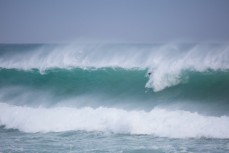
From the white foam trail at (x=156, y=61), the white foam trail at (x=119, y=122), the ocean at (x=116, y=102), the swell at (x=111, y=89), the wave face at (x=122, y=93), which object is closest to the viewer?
the ocean at (x=116, y=102)

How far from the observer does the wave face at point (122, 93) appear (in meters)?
10.3

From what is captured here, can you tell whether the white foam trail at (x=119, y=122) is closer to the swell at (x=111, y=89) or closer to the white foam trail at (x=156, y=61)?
the swell at (x=111, y=89)

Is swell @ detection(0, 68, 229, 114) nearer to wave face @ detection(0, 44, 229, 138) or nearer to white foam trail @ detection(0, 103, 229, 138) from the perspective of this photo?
wave face @ detection(0, 44, 229, 138)

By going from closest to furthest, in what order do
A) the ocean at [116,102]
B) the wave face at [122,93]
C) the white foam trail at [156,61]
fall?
the ocean at [116,102] < the wave face at [122,93] < the white foam trail at [156,61]

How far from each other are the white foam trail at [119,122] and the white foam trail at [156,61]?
390cm

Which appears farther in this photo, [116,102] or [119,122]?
[116,102]

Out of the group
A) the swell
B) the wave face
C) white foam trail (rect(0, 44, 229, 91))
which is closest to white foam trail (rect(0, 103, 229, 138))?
the wave face

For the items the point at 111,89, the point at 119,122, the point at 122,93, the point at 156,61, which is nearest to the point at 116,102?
the point at 122,93

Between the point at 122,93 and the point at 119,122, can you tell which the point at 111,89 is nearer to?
the point at 122,93

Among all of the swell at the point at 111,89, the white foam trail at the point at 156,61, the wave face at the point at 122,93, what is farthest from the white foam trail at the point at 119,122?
the white foam trail at the point at 156,61

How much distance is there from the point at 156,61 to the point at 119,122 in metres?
8.64

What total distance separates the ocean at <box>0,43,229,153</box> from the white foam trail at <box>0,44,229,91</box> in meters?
0.05

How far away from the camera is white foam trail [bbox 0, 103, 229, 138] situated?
9477mm

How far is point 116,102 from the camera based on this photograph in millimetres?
13648
